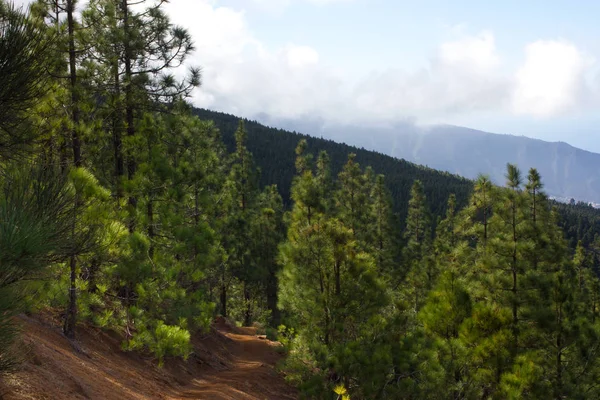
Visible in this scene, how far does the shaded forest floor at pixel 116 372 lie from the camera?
219 inches

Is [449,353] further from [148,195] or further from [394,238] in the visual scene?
[394,238]

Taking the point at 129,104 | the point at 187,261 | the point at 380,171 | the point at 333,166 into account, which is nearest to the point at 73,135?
the point at 129,104

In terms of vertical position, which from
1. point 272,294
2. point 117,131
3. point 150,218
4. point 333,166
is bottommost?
point 272,294

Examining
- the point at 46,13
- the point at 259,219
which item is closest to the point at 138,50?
the point at 46,13

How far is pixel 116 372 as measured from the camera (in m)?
8.02

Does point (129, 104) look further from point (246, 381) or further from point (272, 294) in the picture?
point (272, 294)

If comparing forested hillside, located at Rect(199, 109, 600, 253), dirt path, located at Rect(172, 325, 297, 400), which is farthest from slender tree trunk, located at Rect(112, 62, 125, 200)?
forested hillside, located at Rect(199, 109, 600, 253)

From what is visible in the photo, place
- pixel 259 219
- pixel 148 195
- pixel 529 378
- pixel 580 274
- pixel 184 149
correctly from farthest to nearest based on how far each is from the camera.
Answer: pixel 580 274, pixel 259 219, pixel 184 149, pixel 529 378, pixel 148 195

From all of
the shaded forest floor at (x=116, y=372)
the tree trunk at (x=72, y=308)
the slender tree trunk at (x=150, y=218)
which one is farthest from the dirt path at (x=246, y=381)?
the slender tree trunk at (x=150, y=218)

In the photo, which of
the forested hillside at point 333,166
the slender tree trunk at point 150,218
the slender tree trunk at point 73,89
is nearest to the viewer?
the slender tree trunk at point 73,89

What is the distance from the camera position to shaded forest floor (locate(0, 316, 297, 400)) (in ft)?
18.2

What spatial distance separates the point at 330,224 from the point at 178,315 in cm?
402

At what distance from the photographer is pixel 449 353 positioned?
35.2 ft

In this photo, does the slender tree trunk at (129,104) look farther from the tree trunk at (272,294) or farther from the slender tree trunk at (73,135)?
the tree trunk at (272,294)
